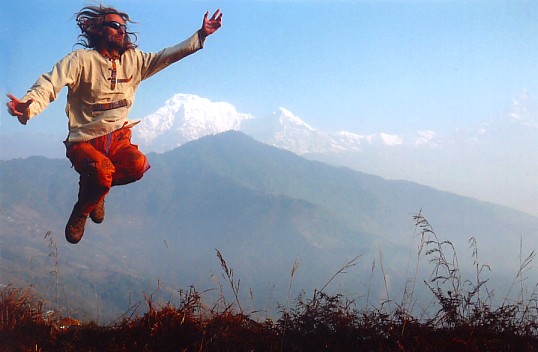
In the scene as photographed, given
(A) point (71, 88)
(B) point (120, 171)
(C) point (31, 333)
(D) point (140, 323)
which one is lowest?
(C) point (31, 333)

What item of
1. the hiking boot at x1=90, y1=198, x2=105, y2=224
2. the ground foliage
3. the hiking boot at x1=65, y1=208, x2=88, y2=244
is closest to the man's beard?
the hiking boot at x1=90, y1=198, x2=105, y2=224

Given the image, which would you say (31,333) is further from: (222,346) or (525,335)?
(525,335)

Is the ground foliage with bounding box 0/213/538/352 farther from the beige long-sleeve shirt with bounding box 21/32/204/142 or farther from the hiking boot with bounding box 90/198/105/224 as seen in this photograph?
the beige long-sleeve shirt with bounding box 21/32/204/142

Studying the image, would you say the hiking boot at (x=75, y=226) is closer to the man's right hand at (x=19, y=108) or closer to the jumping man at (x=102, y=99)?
the jumping man at (x=102, y=99)

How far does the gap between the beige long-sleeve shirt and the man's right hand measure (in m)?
0.32

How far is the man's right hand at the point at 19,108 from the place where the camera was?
297 centimetres

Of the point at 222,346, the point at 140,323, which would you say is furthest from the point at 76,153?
the point at 222,346

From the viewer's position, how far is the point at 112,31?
378 centimetres

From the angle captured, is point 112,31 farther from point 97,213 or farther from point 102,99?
point 97,213

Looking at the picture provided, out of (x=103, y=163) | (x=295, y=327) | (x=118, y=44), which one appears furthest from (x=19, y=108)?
(x=295, y=327)

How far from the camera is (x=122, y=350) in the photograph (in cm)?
331

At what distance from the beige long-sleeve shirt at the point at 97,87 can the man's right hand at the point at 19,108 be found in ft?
1.06

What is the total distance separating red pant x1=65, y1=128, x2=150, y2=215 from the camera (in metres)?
3.50

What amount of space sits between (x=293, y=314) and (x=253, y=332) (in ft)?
1.33
